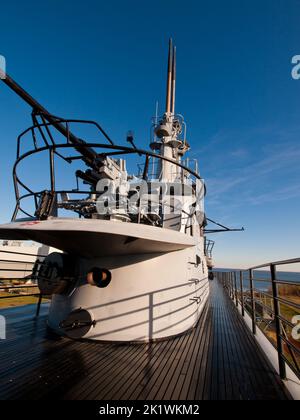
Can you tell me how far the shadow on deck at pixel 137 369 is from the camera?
8.20ft

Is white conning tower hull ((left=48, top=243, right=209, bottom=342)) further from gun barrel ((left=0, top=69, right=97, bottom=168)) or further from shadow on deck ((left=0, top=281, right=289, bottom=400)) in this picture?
gun barrel ((left=0, top=69, right=97, bottom=168))

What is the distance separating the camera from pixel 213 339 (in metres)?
4.38

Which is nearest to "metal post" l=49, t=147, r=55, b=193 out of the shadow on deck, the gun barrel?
the gun barrel

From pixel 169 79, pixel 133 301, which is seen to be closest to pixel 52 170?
pixel 133 301

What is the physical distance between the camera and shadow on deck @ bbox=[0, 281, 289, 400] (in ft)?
8.20

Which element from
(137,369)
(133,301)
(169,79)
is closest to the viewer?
(137,369)

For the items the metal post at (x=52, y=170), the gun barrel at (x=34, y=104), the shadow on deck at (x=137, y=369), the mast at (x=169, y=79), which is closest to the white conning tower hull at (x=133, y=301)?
the shadow on deck at (x=137, y=369)

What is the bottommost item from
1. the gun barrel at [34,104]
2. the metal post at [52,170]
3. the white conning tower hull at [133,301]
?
the white conning tower hull at [133,301]

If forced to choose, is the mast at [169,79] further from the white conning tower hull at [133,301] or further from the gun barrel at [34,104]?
the white conning tower hull at [133,301]

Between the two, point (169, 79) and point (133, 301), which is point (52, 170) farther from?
point (169, 79)

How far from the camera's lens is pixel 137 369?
10.1 feet

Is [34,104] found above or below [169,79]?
below

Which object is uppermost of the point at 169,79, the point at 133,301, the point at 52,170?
the point at 169,79

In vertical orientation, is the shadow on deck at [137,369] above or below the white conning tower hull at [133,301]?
below
